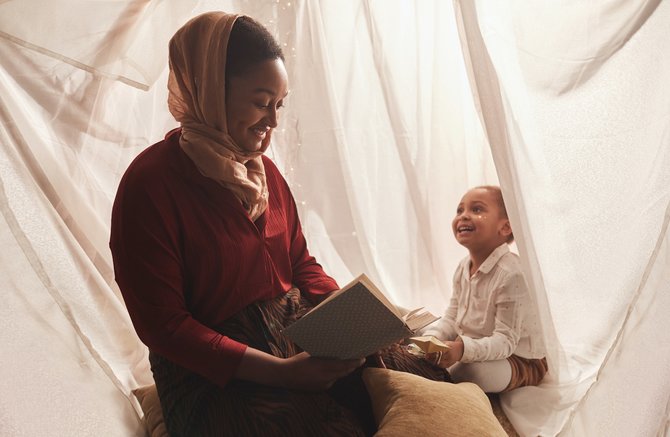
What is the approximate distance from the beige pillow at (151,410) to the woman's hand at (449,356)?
628 mm

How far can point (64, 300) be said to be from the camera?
1.59 meters

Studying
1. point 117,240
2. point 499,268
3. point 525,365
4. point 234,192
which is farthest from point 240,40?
point 525,365

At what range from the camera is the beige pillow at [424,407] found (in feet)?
4.09

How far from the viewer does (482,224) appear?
1.90m

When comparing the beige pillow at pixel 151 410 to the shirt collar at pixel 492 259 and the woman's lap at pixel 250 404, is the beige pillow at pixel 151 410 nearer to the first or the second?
the woman's lap at pixel 250 404

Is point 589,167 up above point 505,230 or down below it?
above

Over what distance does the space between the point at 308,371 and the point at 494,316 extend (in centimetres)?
76

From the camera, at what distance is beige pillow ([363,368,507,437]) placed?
125 cm

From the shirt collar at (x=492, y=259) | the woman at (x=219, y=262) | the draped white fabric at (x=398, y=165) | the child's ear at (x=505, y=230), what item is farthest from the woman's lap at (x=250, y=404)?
the child's ear at (x=505, y=230)

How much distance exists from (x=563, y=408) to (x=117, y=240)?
1078 millimetres

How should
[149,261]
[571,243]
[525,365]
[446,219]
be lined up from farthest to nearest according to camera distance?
[446,219], [525,365], [571,243], [149,261]

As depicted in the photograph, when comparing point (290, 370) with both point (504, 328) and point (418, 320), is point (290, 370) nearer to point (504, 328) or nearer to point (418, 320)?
point (418, 320)

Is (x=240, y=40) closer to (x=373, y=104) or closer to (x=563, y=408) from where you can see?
(x=373, y=104)

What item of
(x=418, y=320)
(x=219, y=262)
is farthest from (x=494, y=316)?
(x=219, y=262)
